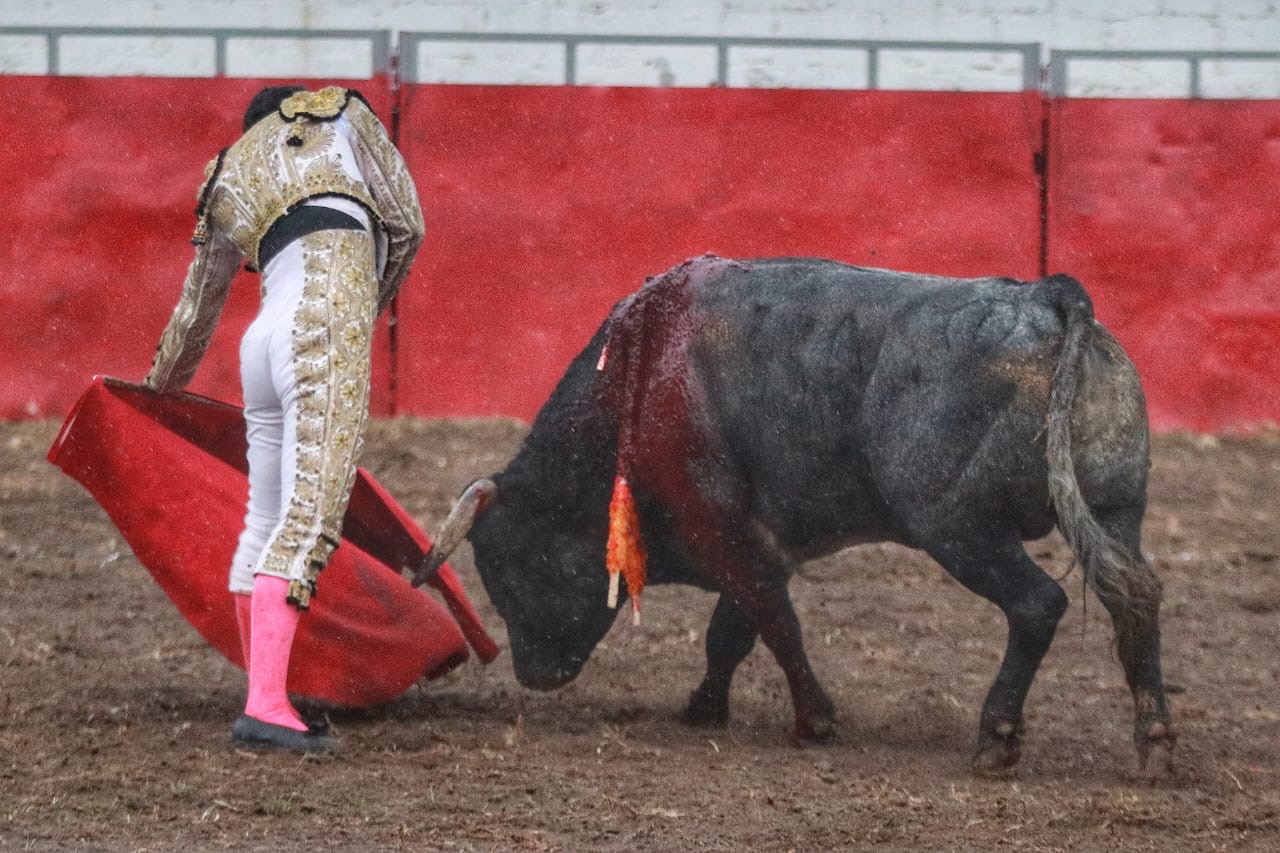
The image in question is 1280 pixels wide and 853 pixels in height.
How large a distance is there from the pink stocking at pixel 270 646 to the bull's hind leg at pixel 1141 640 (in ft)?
5.51

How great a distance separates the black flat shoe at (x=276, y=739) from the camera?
13.9ft

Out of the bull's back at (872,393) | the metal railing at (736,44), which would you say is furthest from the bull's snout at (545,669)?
the metal railing at (736,44)

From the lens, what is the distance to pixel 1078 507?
3.98m

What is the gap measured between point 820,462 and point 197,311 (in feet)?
4.74

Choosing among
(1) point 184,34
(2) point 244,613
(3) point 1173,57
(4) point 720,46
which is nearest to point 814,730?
(2) point 244,613

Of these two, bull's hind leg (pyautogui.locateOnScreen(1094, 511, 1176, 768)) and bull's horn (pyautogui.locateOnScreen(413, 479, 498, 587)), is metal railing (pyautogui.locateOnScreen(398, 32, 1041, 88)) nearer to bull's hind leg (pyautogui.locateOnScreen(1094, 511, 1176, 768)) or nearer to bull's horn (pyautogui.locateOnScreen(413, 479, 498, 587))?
bull's horn (pyautogui.locateOnScreen(413, 479, 498, 587))

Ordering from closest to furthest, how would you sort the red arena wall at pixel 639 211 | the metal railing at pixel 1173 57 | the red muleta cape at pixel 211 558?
the red muleta cape at pixel 211 558 < the red arena wall at pixel 639 211 < the metal railing at pixel 1173 57

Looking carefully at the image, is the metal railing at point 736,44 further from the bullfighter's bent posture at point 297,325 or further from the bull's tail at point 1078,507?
the bull's tail at point 1078,507

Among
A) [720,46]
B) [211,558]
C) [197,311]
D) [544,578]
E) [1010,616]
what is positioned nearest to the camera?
[1010,616]

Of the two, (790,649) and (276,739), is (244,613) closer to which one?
(276,739)

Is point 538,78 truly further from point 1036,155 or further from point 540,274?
point 1036,155

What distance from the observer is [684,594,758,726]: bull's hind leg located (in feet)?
15.8

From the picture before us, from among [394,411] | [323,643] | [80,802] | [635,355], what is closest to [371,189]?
[635,355]

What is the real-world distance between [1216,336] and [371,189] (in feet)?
16.8
